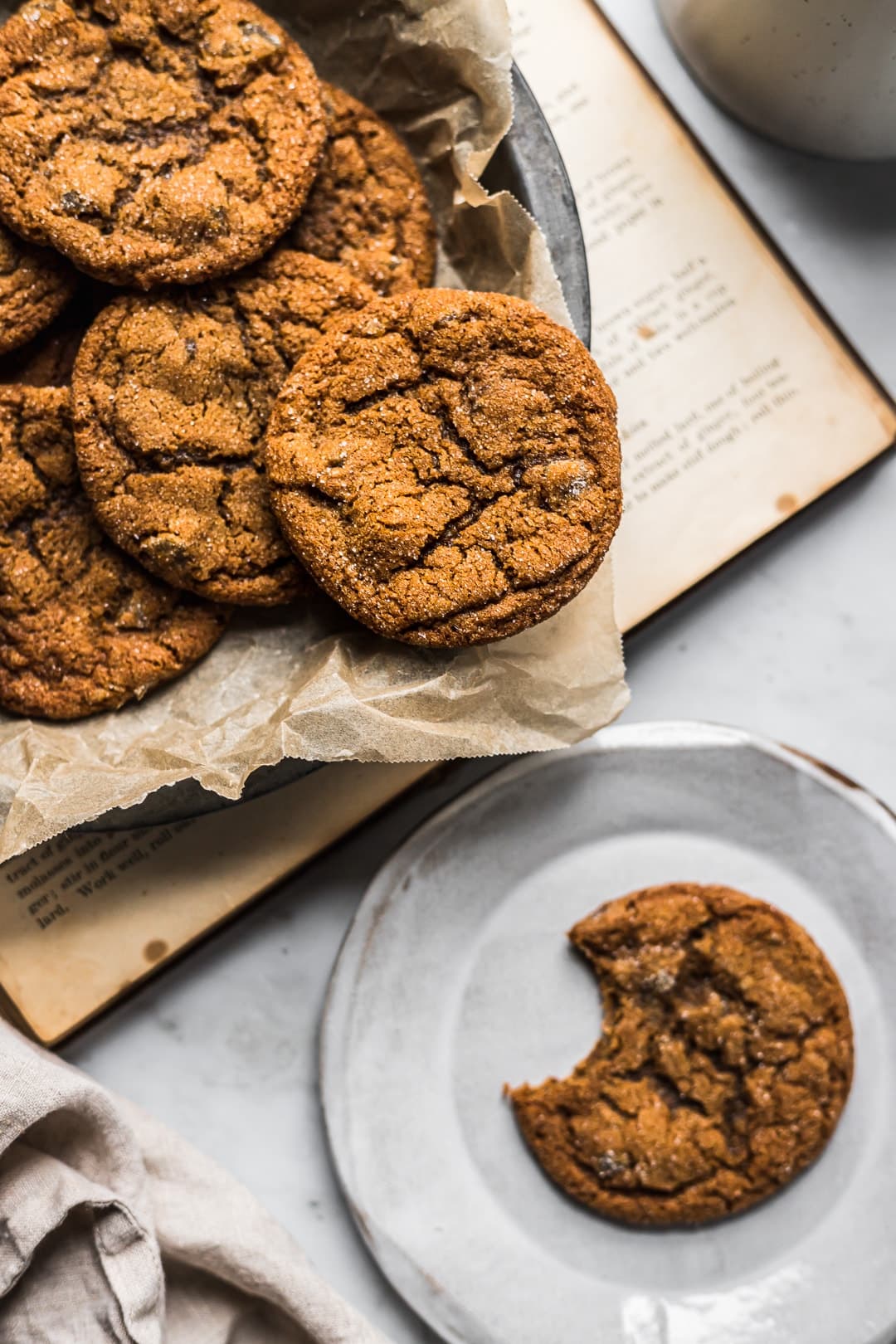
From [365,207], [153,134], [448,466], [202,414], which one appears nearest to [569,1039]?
[448,466]

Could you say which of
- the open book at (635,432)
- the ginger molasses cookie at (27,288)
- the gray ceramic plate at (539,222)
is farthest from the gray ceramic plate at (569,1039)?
the ginger molasses cookie at (27,288)

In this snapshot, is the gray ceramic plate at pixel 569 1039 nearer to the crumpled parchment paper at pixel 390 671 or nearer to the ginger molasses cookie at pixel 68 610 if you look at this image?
the crumpled parchment paper at pixel 390 671

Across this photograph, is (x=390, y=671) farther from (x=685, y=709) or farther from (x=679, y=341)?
(x=679, y=341)

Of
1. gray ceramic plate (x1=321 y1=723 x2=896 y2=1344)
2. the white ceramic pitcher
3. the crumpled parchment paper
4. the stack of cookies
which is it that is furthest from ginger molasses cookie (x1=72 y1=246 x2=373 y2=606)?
the white ceramic pitcher

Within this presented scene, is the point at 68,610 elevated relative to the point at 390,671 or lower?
elevated

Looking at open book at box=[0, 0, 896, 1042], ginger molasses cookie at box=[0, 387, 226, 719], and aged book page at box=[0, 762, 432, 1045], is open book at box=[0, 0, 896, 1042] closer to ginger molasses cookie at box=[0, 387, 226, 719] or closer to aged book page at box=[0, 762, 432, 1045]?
aged book page at box=[0, 762, 432, 1045]

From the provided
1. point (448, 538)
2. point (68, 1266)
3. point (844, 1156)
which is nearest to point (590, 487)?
point (448, 538)

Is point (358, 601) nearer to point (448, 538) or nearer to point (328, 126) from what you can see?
point (448, 538)
